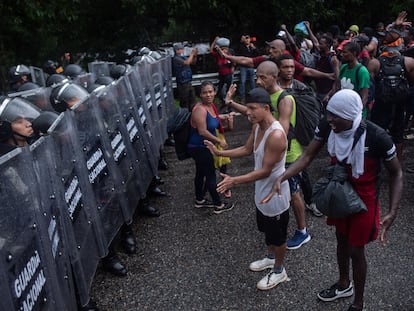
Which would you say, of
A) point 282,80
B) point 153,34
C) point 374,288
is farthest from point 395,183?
point 153,34

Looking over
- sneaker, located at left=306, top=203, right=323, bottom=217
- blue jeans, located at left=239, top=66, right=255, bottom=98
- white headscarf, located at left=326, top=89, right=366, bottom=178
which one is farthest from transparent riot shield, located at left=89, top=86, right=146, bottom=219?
blue jeans, located at left=239, top=66, right=255, bottom=98

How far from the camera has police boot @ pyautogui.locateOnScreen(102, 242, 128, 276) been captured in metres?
4.43

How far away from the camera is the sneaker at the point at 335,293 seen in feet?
12.3

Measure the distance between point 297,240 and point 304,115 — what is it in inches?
54.8

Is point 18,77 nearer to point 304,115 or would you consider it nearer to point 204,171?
point 204,171

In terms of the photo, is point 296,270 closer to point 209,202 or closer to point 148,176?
point 209,202

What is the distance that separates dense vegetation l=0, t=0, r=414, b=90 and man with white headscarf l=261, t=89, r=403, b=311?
12049 millimetres

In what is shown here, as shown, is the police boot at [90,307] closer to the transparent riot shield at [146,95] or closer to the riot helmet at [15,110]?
the riot helmet at [15,110]

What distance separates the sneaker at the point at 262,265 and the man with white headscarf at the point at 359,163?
1012 millimetres

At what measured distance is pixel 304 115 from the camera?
4.73 meters

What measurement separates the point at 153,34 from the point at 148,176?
431 inches

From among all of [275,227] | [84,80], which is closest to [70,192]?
[275,227]

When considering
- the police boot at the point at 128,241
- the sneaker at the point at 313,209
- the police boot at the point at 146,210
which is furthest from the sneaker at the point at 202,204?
the sneaker at the point at 313,209

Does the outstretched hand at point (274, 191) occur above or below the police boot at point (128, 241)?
above
